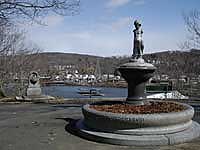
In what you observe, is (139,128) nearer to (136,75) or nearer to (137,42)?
(136,75)

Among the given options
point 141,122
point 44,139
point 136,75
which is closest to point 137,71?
point 136,75

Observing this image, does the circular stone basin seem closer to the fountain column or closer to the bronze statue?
the fountain column

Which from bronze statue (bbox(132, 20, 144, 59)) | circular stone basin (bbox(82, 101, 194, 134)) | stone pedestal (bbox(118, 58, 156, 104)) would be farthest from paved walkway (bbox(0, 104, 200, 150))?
bronze statue (bbox(132, 20, 144, 59))

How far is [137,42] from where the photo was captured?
374 inches

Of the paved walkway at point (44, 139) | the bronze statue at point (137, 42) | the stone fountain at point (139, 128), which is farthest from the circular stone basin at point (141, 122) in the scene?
the bronze statue at point (137, 42)

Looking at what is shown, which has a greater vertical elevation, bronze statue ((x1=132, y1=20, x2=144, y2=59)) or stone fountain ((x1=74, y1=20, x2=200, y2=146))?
bronze statue ((x1=132, y1=20, x2=144, y2=59))

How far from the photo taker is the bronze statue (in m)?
9.48

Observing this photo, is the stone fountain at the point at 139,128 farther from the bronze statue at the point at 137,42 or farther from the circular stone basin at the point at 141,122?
the bronze statue at the point at 137,42

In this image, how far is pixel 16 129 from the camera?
8594 millimetres

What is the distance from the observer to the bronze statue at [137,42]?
9.48 metres

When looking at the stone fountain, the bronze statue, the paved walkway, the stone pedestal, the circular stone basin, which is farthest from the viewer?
the bronze statue

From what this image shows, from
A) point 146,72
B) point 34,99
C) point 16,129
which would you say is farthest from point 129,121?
point 34,99

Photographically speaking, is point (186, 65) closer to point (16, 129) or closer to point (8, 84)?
point (8, 84)

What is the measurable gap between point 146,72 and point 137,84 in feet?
1.78
